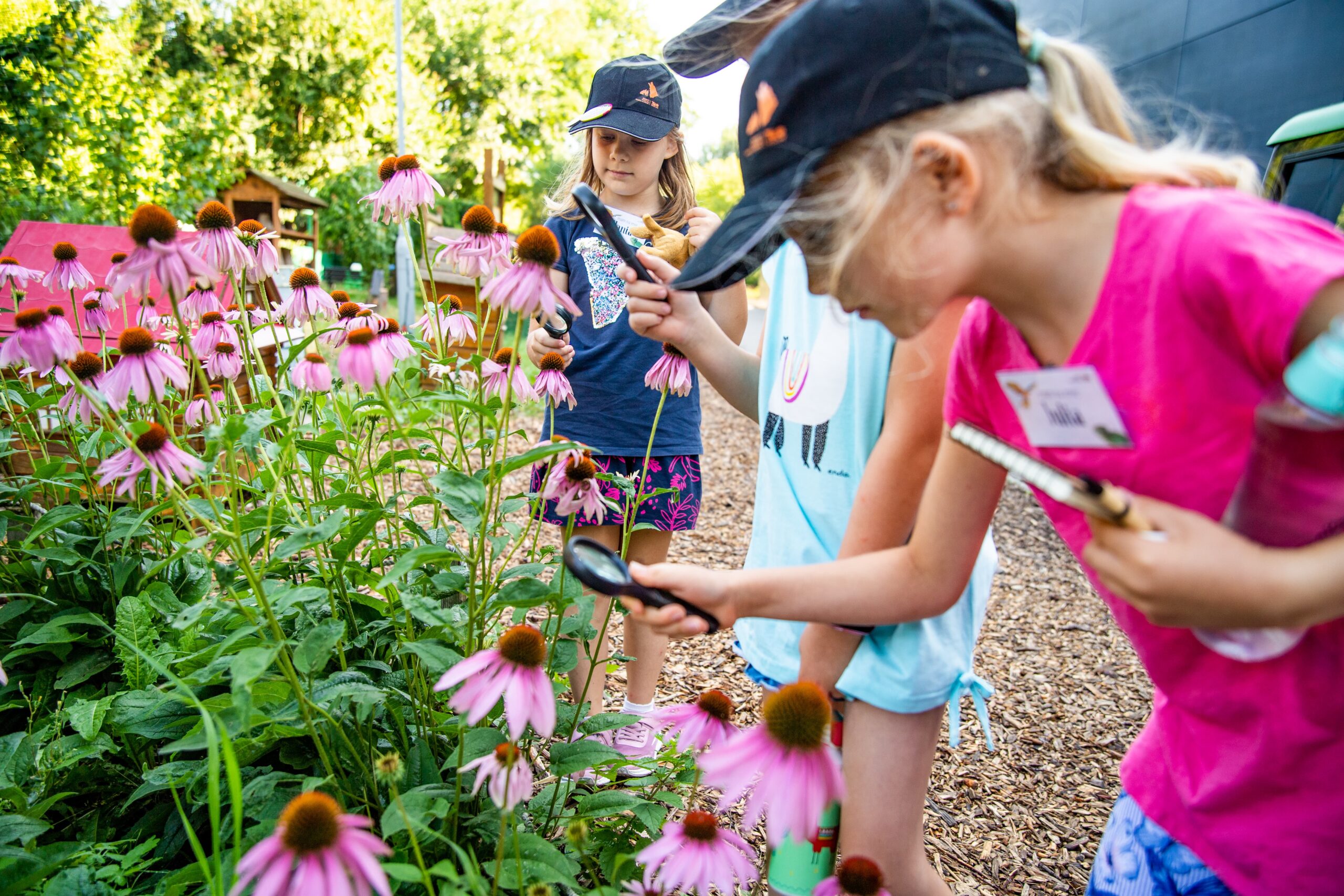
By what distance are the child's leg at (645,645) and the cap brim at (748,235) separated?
45.9 inches

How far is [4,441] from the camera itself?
1.49 m

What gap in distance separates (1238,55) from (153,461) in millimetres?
5076

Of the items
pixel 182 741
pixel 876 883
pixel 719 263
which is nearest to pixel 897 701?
pixel 876 883

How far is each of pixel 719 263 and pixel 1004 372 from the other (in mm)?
286

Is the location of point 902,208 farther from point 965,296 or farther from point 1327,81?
point 1327,81

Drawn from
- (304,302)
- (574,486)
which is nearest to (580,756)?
(574,486)

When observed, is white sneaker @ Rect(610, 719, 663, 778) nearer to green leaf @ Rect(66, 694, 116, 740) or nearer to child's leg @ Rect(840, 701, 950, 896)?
child's leg @ Rect(840, 701, 950, 896)

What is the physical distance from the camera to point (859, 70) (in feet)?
2.27

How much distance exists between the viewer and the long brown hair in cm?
210

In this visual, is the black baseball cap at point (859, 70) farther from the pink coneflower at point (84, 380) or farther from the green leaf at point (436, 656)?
the pink coneflower at point (84, 380)

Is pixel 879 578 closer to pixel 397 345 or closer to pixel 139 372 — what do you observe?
pixel 397 345

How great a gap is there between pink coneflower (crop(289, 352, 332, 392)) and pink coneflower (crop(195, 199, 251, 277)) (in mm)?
187

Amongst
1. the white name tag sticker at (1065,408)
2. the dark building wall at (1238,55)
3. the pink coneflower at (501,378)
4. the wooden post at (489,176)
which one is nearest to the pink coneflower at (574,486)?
the pink coneflower at (501,378)

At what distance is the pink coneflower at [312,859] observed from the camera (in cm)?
70
